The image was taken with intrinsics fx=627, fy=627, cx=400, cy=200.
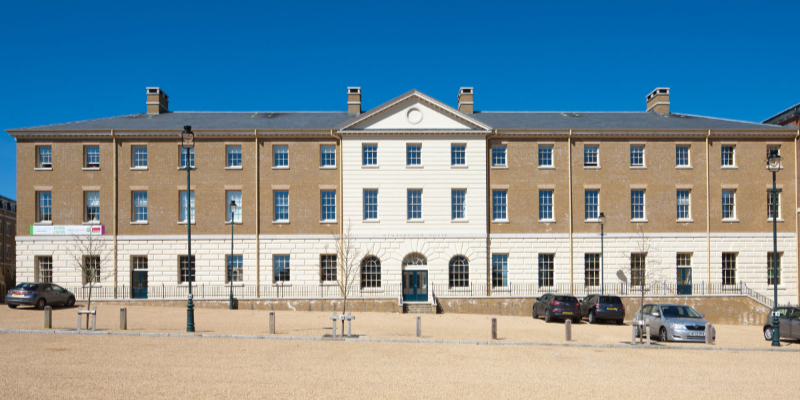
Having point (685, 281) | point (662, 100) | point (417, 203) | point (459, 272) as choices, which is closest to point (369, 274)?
point (417, 203)

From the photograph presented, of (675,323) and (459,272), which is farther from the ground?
(459,272)

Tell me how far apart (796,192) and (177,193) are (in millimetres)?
37929

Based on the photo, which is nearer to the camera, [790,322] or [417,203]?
[790,322]

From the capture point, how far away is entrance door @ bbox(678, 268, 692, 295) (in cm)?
3812

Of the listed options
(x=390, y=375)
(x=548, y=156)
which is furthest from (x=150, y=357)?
(x=548, y=156)

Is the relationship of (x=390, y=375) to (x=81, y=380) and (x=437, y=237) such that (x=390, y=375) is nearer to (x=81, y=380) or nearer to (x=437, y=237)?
(x=81, y=380)

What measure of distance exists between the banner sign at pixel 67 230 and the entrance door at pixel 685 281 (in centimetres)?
3489

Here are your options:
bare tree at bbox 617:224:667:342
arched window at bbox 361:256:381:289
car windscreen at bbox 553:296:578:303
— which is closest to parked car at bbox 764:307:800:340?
car windscreen at bbox 553:296:578:303

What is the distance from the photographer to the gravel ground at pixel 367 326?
2233cm

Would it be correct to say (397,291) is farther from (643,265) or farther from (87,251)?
(87,251)

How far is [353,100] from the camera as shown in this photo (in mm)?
43344

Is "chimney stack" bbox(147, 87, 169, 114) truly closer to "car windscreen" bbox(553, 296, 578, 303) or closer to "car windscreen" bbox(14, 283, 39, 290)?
"car windscreen" bbox(14, 283, 39, 290)

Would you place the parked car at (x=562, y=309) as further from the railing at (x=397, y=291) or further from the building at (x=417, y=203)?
the building at (x=417, y=203)

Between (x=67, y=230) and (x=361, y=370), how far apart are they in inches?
1174
